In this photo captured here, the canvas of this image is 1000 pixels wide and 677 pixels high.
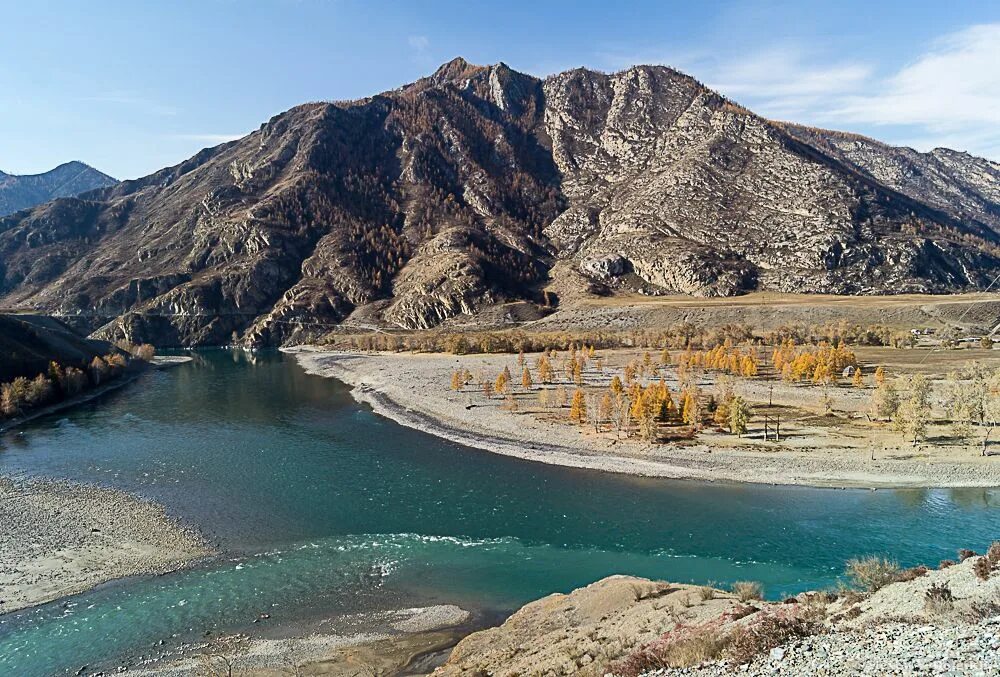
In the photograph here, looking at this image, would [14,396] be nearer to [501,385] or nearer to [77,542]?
[77,542]

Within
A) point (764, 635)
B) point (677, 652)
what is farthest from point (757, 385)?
point (677, 652)

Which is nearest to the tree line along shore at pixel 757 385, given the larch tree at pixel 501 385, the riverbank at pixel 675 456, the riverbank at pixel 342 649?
the larch tree at pixel 501 385

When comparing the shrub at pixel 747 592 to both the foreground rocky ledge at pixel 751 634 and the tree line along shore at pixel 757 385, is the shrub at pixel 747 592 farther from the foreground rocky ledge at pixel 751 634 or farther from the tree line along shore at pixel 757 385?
the tree line along shore at pixel 757 385

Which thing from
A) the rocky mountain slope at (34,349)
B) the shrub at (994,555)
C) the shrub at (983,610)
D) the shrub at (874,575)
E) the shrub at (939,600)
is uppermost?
the rocky mountain slope at (34,349)

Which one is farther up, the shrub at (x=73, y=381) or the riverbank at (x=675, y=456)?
the shrub at (x=73, y=381)

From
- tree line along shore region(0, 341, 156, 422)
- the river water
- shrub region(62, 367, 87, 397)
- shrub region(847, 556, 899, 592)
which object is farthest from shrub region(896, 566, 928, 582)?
shrub region(62, 367, 87, 397)

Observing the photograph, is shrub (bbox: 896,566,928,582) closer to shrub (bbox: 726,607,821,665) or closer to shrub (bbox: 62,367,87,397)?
Answer: shrub (bbox: 726,607,821,665)
